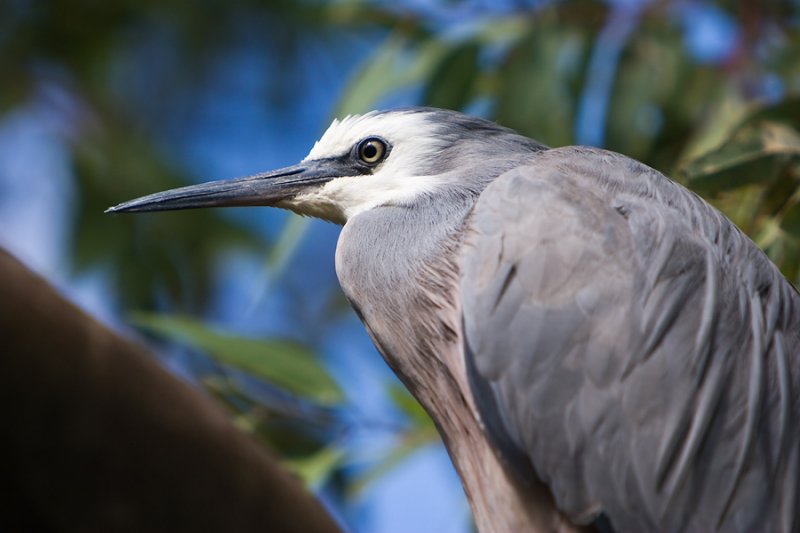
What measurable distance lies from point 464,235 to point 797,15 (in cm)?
140

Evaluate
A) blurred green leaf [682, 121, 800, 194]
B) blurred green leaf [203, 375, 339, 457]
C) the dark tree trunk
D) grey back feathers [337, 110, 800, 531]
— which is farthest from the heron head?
the dark tree trunk

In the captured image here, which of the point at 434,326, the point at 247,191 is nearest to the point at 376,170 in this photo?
the point at 247,191

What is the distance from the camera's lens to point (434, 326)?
173cm

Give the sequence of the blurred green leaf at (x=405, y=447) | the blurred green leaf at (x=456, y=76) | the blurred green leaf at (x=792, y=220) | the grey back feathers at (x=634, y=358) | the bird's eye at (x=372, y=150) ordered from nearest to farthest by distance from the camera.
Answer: the grey back feathers at (x=634, y=358) < the blurred green leaf at (x=792, y=220) < the bird's eye at (x=372, y=150) < the blurred green leaf at (x=405, y=447) < the blurred green leaf at (x=456, y=76)

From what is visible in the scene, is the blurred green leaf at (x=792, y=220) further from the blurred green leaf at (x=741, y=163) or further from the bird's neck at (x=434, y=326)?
the bird's neck at (x=434, y=326)

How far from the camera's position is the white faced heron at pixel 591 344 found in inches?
62.5

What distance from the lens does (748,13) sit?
2.60 metres

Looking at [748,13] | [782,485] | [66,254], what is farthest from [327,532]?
[66,254]

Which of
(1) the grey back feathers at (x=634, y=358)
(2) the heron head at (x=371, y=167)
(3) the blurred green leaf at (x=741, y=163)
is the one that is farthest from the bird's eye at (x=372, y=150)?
(3) the blurred green leaf at (x=741, y=163)

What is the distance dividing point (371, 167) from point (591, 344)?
56 cm

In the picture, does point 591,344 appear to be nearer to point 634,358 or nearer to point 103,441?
point 634,358

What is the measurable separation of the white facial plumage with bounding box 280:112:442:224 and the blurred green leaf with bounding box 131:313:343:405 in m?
0.43

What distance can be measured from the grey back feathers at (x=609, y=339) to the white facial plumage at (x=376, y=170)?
14 cm

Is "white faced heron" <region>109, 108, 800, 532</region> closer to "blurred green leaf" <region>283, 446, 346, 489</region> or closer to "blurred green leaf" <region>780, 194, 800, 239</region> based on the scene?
"blurred green leaf" <region>780, 194, 800, 239</region>
